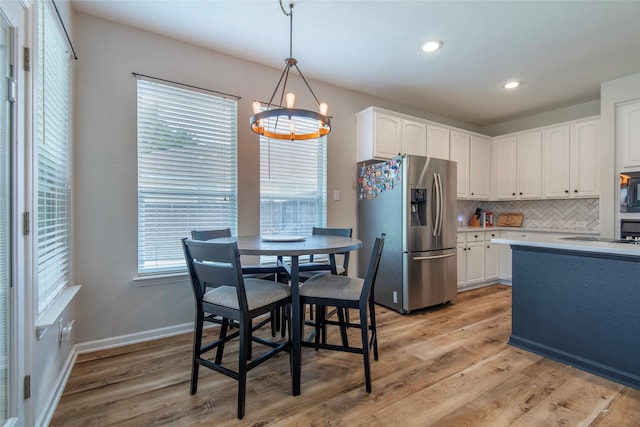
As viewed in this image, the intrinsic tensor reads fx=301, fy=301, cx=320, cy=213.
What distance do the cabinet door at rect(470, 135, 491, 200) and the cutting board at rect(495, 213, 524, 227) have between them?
0.51 metres

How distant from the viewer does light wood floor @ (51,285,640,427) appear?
1574mm

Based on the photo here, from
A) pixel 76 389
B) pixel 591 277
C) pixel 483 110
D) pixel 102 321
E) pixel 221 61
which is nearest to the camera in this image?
pixel 76 389

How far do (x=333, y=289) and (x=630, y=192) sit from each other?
11.3ft

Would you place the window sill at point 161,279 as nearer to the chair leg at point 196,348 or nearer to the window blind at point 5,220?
the chair leg at point 196,348

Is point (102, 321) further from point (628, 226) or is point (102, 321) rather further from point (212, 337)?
point (628, 226)

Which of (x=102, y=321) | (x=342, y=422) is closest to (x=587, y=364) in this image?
(x=342, y=422)

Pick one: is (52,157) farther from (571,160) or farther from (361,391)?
(571,160)

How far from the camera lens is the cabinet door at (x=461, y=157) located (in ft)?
13.8

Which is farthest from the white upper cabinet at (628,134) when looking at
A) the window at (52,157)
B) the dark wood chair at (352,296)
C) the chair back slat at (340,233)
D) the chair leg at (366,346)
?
the window at (52,157)

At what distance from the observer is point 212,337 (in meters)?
2.60

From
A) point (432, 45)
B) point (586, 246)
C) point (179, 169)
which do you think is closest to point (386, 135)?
point (432, 45)

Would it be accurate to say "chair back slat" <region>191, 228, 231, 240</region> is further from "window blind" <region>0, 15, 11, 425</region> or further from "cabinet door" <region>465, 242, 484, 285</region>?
"cabinet door" <region>465, 242, 484, 285</region>

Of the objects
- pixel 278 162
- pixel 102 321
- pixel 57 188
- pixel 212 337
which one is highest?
pixel 278 162

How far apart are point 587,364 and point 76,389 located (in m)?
3.31
